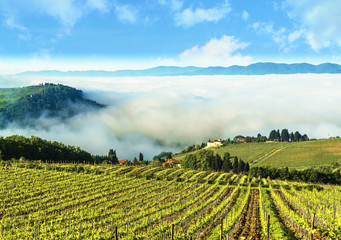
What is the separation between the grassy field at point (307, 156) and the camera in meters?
129

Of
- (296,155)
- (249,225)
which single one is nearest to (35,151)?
(249,225)

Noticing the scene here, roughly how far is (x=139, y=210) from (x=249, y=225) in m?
12.7

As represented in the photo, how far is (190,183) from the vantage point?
5709 centimetres

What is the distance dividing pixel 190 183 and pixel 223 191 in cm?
801

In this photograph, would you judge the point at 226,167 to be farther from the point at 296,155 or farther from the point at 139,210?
the point at 139,210

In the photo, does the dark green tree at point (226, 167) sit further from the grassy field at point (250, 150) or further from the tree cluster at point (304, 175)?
the grassy field at point (250, 150)

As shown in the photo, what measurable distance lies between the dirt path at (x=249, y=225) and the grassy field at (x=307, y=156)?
101 metres

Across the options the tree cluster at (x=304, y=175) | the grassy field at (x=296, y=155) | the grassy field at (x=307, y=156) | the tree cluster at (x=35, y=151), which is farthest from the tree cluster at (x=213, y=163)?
the tree cluster at (x=35, y=151)

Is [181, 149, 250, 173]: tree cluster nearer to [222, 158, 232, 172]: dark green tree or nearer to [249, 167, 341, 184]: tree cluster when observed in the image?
[222, 158, 232, 172]: dark green tree

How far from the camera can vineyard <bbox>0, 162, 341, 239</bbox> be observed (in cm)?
2441

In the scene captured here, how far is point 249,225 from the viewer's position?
2773 centimetres

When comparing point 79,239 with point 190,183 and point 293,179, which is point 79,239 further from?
point 293,179

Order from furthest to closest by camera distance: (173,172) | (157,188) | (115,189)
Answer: (173,172) < (157,188) < (115,189)

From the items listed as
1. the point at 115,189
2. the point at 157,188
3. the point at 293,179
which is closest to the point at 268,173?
Answer: the point at 293,179
